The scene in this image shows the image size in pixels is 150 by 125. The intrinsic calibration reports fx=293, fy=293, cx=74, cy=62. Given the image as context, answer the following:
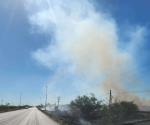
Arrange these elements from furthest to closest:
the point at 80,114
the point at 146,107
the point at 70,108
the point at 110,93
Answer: the point at 146,107 → the point at 70,108 → the point at 80,114 → the point at 110,93

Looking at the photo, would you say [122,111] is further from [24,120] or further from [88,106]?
[24,120]

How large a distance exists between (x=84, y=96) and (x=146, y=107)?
40.1 metres

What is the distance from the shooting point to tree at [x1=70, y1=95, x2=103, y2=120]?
70.6 meters

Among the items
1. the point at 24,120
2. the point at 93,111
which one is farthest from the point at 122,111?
the point at 24,120

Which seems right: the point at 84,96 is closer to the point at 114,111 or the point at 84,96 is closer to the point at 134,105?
the point at 114,111

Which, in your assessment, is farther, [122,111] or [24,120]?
[122,111]

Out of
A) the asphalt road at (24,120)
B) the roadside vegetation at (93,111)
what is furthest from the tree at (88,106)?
the asphalt road at (24,120)

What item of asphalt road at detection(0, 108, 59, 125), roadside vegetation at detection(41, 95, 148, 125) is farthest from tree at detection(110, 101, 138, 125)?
asphalt road at detection(0, 108, 59, 125)

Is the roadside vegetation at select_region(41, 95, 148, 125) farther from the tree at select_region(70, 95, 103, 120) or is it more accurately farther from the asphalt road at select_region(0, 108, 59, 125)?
the asphalt road at select_region(0, 108, 59, 125)

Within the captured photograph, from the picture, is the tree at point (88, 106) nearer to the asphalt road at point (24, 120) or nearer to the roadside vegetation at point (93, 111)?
the roadside vegetation at point (93, 111)

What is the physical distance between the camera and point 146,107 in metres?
106

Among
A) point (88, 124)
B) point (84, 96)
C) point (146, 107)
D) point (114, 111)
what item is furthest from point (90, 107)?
point (146, 107)

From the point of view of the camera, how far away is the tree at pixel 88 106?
70625 mm

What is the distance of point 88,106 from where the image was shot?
72625 mm
